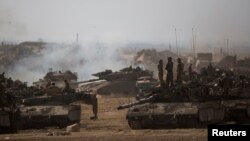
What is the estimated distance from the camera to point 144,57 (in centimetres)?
5759

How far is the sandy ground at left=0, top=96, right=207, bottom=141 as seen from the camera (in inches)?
442

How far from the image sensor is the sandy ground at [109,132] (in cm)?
1123

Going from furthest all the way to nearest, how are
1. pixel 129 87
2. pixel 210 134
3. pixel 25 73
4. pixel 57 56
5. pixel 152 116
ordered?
pixel 57 56 → pixel 25 73 → pixel 129 87 → pixel 152 116 → pixel 210 134

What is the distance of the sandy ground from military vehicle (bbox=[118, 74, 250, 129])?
0.81 metres

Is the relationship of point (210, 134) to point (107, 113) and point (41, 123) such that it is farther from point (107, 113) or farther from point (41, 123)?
point (107, 113)

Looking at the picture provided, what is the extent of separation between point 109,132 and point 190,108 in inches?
121

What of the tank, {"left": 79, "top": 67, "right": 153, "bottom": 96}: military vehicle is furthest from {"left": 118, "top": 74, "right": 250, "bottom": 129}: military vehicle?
{"left": 79, "top": 67, "right": 153, "bottom": 96}: military vehicle

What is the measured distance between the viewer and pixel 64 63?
5406 centimetres

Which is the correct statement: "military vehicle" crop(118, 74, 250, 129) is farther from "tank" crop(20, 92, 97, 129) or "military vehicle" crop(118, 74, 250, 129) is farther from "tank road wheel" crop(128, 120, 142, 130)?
"tank" crop(20, 92, 97, 129)

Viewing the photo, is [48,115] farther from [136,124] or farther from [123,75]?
[123,75]

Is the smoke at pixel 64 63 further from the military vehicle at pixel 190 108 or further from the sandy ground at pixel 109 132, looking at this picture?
the military vehicle at pixel 190 108

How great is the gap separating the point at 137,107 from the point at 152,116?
68cm

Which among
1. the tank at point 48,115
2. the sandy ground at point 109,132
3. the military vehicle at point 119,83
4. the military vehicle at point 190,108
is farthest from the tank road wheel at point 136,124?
the military vehicle at point 119,83

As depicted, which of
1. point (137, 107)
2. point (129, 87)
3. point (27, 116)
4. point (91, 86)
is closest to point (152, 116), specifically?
point (137, 107)
